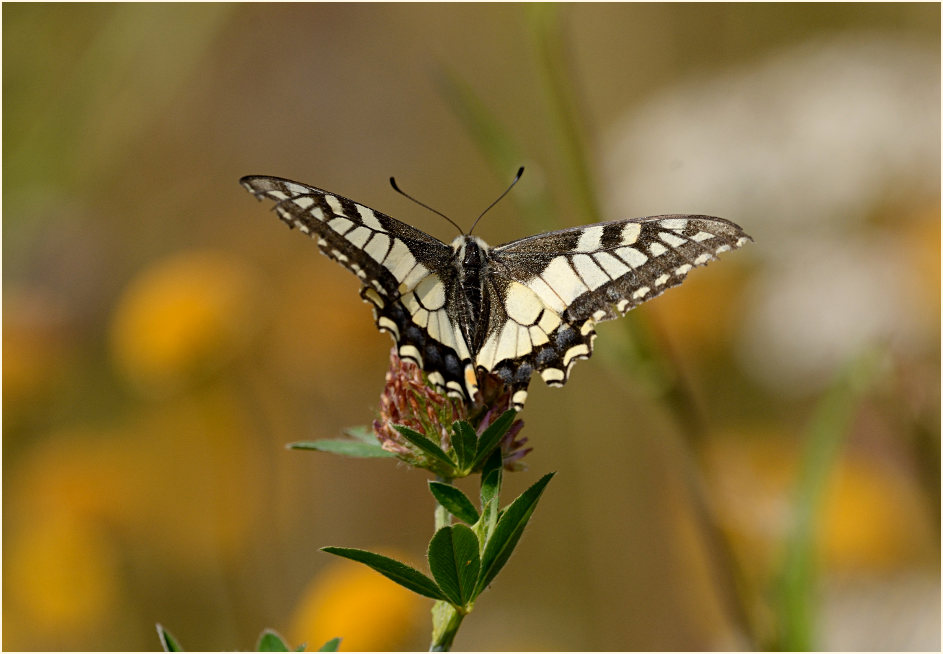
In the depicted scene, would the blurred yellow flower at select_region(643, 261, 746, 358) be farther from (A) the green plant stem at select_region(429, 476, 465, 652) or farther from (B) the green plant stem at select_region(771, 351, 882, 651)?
(A) the green plant stem at select_region(429, 476, 465, 652)

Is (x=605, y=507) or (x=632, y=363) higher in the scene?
(x=632, y=363)

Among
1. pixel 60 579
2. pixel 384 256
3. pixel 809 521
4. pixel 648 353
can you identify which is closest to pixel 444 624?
pixel 384 256

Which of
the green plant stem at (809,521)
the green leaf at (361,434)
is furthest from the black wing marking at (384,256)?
the green plant stem at (809,521)

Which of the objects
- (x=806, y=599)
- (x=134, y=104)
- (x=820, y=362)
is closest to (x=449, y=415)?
(x=806, y=599)

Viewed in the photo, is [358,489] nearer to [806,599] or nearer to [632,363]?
[632,363]

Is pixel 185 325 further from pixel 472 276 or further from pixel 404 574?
pixel 404 574

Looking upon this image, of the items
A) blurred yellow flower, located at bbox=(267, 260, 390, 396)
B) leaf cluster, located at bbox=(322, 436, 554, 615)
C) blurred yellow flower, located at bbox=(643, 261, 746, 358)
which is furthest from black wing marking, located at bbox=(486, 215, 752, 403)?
blurred yellow flower, located at bbox=(643, 261, 746, 358)

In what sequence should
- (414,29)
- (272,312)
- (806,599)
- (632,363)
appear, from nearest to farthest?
(806,599), (632,363), (272,312), (414,29)
